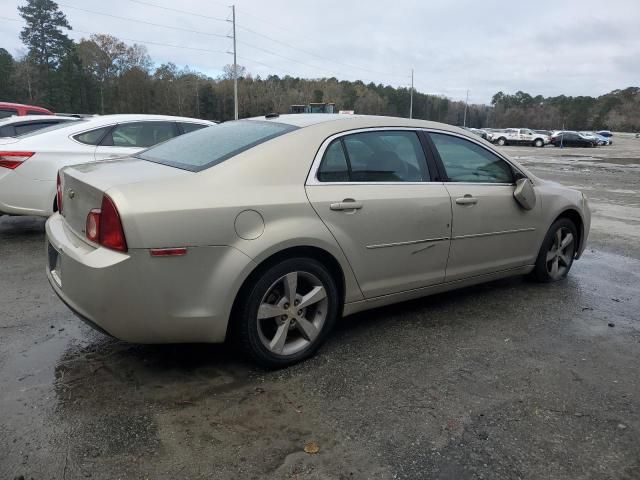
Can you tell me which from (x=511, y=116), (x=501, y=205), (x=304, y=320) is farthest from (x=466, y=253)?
(x=511, y=116)

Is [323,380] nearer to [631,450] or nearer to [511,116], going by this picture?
[631,450]

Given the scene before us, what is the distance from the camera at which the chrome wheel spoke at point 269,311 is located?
313 centimetres

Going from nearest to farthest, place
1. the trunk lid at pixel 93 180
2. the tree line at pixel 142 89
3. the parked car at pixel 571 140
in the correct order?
the trunk lid at pixel 93 180
the parked car at pixel 571 140
the tree line at pixel 142 89

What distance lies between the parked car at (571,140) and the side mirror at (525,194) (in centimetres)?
5233

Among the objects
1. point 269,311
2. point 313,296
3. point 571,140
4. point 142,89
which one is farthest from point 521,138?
point 269,311

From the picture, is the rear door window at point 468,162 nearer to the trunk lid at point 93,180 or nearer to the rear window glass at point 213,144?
the rear window glass at point 213,144

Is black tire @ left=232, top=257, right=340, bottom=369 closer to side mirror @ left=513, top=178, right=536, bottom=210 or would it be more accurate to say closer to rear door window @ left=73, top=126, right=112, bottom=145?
side mirror @ left=513, top=178, right=536, bottom=210

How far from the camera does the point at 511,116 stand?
134m

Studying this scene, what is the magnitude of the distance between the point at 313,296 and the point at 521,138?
5431 cm

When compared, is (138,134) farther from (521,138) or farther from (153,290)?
(521,138)

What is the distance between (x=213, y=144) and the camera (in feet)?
11.9

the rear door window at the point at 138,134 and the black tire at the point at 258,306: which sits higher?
the rear door window at the point at 138,134

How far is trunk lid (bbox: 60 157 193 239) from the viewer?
2990 millimetres

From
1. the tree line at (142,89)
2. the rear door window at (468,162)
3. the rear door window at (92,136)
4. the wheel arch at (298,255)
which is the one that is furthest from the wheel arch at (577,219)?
the tree line at (142,89)
